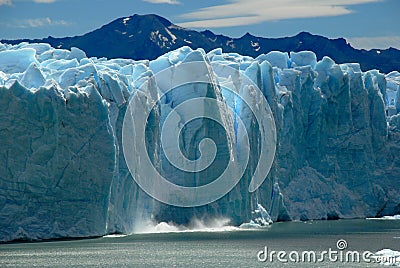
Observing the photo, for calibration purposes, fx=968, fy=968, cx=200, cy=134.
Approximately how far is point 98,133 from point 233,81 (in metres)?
9.42

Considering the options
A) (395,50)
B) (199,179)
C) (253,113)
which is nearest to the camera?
(199,179)

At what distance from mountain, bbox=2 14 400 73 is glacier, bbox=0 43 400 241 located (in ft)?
78.9

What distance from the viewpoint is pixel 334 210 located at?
42719mm

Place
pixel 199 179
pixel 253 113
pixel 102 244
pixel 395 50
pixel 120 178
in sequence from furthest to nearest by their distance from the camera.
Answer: pixel 395 50 < pixel 253 113 < pixel 199 179 < pixel 120 178 < pixel 102 244

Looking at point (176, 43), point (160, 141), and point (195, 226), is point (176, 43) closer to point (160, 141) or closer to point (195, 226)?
point (160, 141)

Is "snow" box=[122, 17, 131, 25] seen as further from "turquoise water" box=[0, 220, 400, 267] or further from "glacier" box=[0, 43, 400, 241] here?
"turquoise water" box=[0, 220, 400, 267]

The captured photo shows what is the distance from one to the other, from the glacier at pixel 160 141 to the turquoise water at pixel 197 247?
1.18m

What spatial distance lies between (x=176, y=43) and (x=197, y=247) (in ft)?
173

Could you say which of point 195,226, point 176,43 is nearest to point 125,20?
point 176,43

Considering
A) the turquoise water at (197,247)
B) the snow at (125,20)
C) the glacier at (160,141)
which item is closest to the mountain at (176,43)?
the snow at (125,20)

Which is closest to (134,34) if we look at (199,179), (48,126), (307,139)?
(307,139)

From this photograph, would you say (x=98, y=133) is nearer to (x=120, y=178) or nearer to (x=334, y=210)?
(x=120, y=178)

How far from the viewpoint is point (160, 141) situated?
34656mm

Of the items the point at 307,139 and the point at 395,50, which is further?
the point at 395,50
